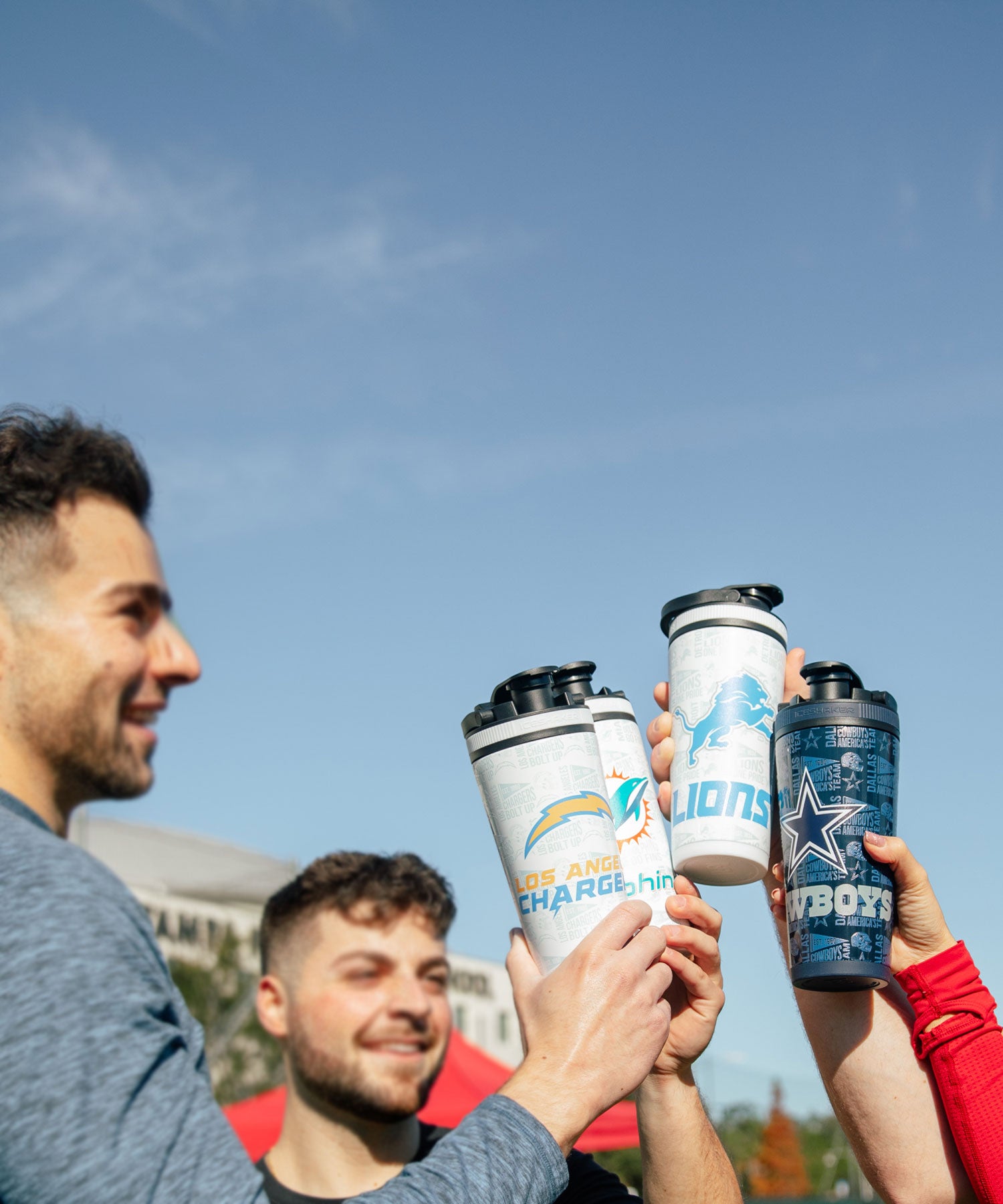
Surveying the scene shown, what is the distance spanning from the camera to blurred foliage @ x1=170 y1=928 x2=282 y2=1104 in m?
35.9

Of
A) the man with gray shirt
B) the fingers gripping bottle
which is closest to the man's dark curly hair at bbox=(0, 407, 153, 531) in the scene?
the man with gray shirt

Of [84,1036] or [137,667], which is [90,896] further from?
[137,667]

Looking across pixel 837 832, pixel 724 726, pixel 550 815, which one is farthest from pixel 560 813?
pixel 837 832

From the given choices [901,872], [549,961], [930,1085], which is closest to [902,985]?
[930,1085]

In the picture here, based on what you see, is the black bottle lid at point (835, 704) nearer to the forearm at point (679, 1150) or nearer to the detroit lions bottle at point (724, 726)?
the detroit lions bottle at point (724, 726)

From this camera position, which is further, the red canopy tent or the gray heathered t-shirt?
the red canopy tent

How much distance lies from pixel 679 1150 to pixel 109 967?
1.60m

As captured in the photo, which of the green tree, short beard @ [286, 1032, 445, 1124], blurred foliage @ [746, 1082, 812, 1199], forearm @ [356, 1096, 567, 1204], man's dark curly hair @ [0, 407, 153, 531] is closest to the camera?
forearm @ [356, 1096, 567, 1204]

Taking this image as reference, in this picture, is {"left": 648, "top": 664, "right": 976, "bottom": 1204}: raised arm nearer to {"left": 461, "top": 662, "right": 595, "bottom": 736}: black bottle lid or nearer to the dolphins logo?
the dolphins logo

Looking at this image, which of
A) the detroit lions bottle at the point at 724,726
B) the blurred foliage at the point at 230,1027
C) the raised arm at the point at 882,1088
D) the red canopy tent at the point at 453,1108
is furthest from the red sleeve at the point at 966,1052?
the blurred foliage at the point at 230,1027

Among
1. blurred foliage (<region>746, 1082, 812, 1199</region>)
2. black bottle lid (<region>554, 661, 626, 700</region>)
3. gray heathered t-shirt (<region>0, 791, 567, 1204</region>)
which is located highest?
black bottle lid (<region>554, 661, 626, 700</region>)

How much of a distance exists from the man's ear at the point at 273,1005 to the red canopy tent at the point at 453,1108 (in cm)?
283

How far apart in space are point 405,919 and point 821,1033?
73.5 inches

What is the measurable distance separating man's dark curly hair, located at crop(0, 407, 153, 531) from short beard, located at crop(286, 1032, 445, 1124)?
7.80 feet
